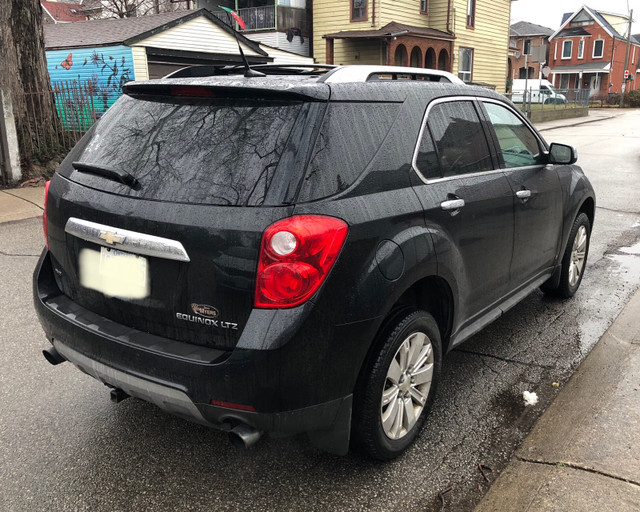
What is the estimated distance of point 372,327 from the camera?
7.93 feet

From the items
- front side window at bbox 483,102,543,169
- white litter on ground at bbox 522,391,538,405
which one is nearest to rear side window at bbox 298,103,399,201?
front side window at bbox 483,102,543,169

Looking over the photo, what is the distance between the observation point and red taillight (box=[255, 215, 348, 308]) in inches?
86.0

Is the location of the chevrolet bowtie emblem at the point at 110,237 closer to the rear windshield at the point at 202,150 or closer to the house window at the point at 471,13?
the rear windshield at the point at 202,150

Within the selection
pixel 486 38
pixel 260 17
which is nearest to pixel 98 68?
pixel 260 17

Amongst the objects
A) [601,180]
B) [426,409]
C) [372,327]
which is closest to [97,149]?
[372,327]

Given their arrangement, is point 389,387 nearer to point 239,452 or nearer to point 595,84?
point 239,452

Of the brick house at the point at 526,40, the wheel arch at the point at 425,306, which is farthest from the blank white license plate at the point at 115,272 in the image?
the brick house at the point at 526,40

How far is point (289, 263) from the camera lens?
2188mm

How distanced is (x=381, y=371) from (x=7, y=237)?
5.99 m

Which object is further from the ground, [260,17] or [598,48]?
[260,17]

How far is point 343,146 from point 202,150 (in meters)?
0.58

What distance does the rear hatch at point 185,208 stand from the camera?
224cm

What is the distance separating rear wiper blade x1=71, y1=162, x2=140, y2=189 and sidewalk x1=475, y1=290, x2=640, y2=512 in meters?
2.02

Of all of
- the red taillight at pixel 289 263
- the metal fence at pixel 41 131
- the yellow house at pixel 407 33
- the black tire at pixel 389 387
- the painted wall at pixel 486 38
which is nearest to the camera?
the red taillight at pixel 289 263
